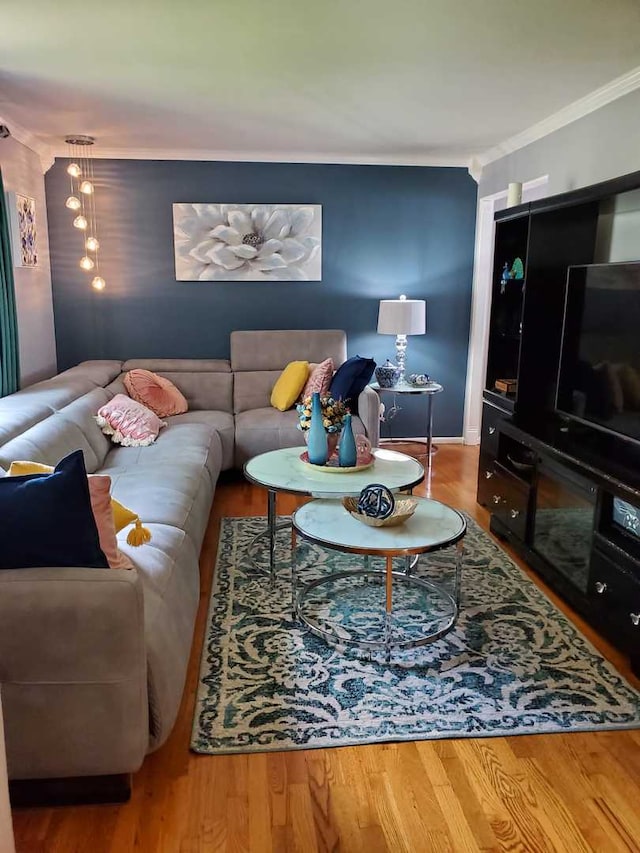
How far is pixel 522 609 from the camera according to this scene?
2848 mm

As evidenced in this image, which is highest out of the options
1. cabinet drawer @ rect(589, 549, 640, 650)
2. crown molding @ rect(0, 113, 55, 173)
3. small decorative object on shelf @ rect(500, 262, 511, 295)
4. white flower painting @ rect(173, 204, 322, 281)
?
crown molding @ rect(0, 113, 55, 173)

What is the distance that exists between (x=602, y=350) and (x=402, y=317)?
2.17 m

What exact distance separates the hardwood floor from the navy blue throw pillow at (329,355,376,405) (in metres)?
2.71

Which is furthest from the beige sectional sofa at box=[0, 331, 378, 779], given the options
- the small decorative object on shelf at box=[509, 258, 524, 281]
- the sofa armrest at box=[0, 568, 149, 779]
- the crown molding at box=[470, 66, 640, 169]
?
the crown molding at box=[470, 66, 640, 169]

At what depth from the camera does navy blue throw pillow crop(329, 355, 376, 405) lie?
449cm

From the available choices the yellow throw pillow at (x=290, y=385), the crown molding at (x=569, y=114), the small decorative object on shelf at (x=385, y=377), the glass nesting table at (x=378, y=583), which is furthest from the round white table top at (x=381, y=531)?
the small decorative object on shelf at (x=385, y=377)

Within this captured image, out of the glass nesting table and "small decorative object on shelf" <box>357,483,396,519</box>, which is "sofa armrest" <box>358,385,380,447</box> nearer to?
the glass nesting table

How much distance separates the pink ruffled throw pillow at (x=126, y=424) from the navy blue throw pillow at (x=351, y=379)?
125 centimetres

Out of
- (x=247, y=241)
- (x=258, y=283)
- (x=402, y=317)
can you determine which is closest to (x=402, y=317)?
→ (x=402, y=317)

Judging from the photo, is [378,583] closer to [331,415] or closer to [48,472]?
[331,415]

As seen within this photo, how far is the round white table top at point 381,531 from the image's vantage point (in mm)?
2377

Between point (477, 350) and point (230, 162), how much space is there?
252 centimetres

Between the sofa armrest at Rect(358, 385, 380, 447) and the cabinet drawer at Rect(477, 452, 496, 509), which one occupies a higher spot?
the sofa armrest at Rect(358, 385, 380, 447)

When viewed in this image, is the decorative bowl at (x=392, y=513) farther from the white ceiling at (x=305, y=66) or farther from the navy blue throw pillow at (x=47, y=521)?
the white ceiling at (x=305, y=66)
